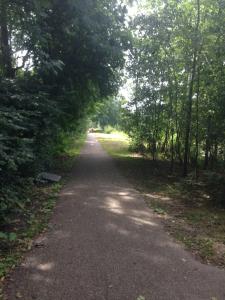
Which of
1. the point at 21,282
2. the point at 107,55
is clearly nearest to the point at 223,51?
the point at 107,55

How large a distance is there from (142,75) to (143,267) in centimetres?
1368

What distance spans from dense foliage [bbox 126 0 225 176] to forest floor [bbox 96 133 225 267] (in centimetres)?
137

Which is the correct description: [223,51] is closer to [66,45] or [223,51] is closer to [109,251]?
[66,45]

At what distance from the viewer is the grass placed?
5.48 m

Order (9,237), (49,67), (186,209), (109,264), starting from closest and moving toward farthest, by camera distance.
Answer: (109,264)
(9,237)
(186,209)
(49,67)

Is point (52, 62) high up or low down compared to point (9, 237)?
up

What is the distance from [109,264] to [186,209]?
4945mm

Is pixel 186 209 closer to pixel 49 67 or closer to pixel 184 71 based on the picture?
pixel 49 67

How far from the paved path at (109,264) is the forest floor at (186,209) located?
0.43 metres

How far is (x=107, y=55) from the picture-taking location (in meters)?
14.7

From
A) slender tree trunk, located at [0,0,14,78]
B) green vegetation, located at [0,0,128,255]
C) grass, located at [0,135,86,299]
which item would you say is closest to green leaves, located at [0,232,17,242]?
grass, located at [0,135,86,299]

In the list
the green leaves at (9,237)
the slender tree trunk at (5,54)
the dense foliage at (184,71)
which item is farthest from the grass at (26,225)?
the dense foliage at (184,71)

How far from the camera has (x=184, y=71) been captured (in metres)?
14.9

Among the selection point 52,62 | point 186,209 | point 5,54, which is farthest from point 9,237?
point 5,54
